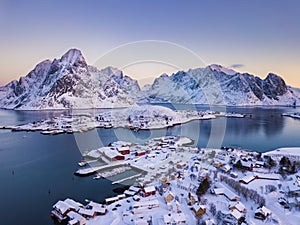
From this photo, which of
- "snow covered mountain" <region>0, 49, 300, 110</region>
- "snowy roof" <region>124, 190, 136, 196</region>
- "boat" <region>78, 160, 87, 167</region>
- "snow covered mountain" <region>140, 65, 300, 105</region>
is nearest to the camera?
"snowy roof" <region>124, 190, 136, 196</region>

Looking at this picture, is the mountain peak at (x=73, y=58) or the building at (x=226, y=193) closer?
the building at (x=226, y=193)

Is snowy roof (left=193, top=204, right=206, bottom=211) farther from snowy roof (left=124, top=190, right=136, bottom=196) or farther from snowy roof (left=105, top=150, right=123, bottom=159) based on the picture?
snowy roof (left=105, top=150, right=123, bottom=159)

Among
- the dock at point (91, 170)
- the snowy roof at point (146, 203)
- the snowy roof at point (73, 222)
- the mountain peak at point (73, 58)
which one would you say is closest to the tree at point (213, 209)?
the snowy roof at point (146, 203)

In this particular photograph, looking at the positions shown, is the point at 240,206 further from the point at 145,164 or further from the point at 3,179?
the point at 3,179

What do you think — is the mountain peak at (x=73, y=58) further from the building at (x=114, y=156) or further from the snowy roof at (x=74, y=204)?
the snowy roof at (x=74, y=204)

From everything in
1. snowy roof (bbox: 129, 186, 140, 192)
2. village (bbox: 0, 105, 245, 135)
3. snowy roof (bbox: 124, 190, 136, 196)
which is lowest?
snowy roof (bbox: 124, 190, 136, 196)

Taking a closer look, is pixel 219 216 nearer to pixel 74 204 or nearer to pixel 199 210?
pixel 199 210

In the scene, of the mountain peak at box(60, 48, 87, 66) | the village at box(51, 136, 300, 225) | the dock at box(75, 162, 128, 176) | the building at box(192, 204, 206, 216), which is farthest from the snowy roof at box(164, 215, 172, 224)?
the mountain peak at box(60, 48, 87, 66)
